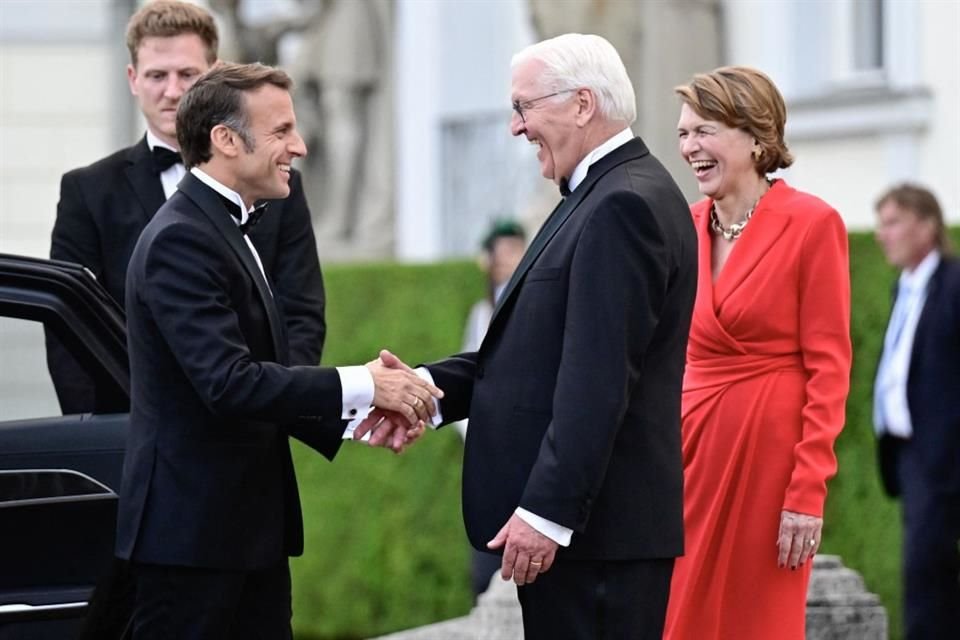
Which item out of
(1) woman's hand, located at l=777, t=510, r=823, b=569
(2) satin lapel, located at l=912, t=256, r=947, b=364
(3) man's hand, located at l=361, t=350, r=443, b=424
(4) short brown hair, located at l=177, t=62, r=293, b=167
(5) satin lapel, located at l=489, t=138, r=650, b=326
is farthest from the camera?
(2) satin lapel, located at l=912, t=256, r=947, b=364

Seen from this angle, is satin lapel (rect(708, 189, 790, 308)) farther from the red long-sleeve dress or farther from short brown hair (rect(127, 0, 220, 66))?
short brown hair (rect(127, 0, 220, 66))

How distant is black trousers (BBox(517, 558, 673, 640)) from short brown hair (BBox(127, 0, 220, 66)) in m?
2.13

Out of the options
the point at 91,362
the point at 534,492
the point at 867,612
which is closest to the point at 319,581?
the point at 867,612

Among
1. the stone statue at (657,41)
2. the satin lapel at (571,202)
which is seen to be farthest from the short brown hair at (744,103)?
the stone statue at (657,41)

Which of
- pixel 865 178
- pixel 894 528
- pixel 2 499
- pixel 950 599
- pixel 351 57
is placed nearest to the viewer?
pixel 2 499

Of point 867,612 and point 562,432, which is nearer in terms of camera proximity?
point 562,432

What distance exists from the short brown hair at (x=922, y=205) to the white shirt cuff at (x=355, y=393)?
382 centimetres

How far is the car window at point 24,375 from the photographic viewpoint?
17.2 feet

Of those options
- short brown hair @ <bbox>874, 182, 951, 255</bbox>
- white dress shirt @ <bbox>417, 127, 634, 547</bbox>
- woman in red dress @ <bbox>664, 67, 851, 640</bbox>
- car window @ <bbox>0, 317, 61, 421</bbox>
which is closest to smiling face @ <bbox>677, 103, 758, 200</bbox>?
woman in red dress @ <bbox>664, 67, 851, 640</bbox>

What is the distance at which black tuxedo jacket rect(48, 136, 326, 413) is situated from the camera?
18.7 feet

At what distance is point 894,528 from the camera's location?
959cm

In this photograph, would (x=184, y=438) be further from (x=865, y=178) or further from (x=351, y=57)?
(x=351, y=57)

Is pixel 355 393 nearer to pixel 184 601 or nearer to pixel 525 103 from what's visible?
pixel 184 601

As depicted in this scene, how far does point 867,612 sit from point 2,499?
294 centimetres
